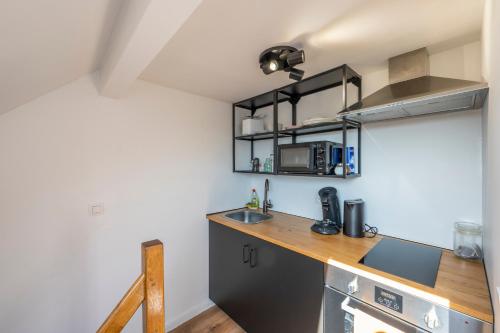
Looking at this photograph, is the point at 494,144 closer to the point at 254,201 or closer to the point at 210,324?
the point at 254,201

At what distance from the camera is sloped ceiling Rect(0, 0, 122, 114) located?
74cm

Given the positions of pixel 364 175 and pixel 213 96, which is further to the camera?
pixel 213 96

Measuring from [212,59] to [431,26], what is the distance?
128cm

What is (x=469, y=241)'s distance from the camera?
127cm

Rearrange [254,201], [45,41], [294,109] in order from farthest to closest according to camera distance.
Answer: [254,201], [294,109], [45,41]

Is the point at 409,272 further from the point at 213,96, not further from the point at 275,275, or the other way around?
the point at 213,96

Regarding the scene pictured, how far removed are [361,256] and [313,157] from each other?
741 millimetres

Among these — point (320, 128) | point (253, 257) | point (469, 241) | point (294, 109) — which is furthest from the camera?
point (294, 109)

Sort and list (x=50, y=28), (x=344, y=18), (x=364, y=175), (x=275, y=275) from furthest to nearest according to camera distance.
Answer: (x=364, y=175)
(x=275, y=275)
(x=344, y=18)
(x=50, y=28)

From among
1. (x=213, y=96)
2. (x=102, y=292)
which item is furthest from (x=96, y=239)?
(x=213, y=96)

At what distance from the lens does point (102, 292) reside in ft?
5.33

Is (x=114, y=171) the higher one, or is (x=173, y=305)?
(x=114, y=171)

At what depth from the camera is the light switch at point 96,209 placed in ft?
5.19

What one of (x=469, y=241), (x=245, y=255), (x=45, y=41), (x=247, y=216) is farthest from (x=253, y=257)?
(x=45, y=41)
